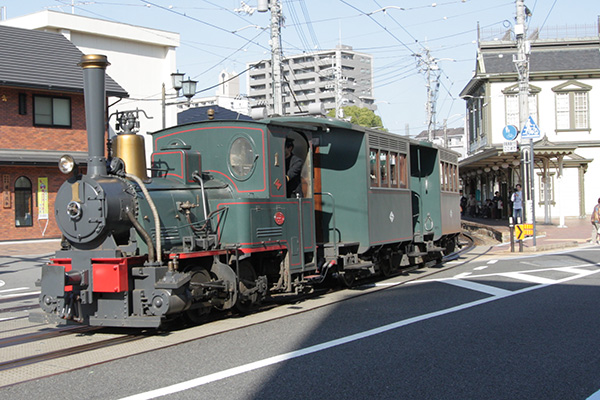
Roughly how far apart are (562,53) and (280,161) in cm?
3639

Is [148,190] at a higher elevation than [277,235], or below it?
higher

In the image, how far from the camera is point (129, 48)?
35.3m

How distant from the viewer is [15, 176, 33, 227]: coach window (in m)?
24.9

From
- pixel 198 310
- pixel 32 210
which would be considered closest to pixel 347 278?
pixel 198 310

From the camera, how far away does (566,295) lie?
1041 centimetres

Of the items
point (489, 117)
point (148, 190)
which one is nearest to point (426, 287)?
point (148, 190)

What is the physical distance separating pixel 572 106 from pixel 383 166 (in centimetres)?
3003

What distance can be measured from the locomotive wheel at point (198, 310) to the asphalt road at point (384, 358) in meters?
0.72

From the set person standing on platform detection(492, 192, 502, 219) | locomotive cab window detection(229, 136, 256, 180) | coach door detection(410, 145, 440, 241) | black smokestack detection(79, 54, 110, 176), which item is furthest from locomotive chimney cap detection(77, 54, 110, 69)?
person standing on platform detection(492, 192, 502, 219)

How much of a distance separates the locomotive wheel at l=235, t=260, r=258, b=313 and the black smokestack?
95.8 inches

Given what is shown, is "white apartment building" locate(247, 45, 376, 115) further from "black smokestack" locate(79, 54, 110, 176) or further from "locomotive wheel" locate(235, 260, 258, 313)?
"black smokestack" locate(79, 54, 110, 176)

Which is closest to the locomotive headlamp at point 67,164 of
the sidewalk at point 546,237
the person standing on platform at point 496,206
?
the sidewalk at point 546,237

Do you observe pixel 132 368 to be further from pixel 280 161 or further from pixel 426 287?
pixel 426 287

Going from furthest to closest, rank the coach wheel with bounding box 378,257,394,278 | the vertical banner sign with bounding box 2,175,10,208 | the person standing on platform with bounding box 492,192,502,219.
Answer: the person standing on platform with bounding box 492,192,502,219
the vertical banner sign with bounding box 2,175,10,208
the coach wheel with bounding box 378,257,394,278
